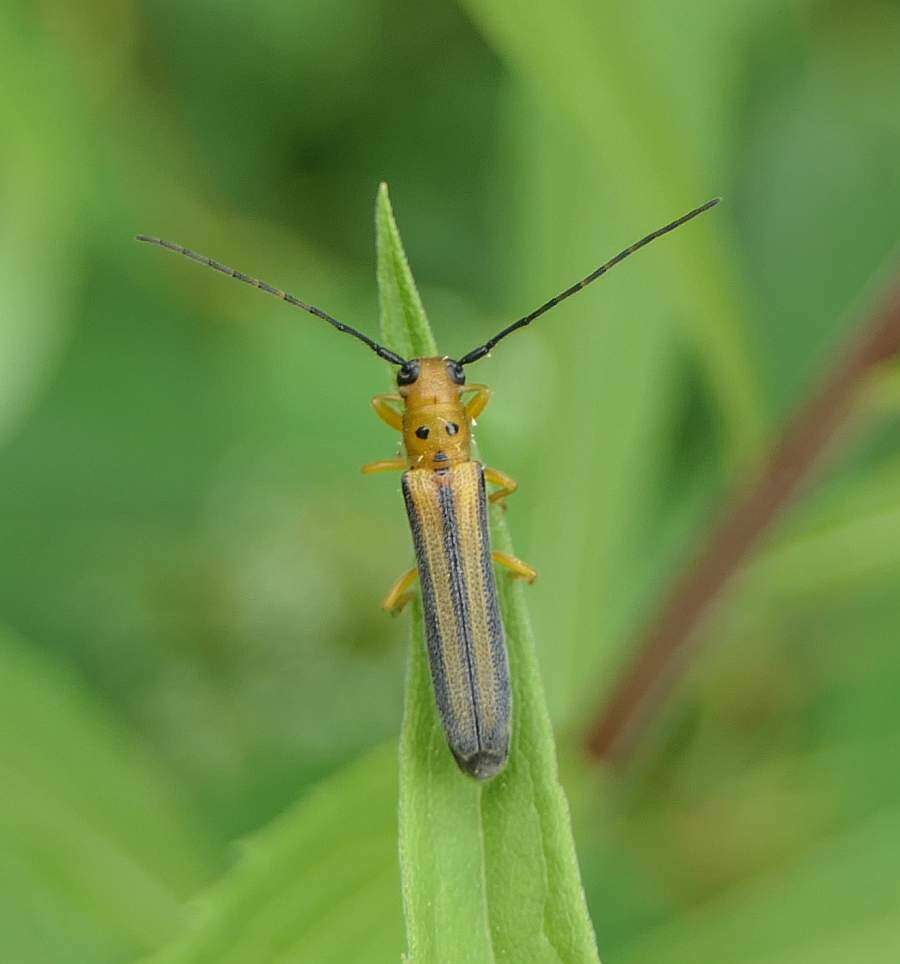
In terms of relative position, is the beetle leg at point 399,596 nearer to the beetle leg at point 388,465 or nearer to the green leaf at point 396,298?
the beetle leg at point 388,465

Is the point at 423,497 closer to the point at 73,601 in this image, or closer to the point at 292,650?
the point at 292,650

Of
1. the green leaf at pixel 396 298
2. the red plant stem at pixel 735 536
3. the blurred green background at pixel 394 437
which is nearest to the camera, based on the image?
the green leaf at pixel 396 298

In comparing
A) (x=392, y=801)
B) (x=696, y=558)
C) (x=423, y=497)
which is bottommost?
(x=392, y=801)

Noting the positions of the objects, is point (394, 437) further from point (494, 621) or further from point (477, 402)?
point (494, 621)

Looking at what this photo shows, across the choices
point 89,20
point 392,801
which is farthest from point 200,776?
point 89,20

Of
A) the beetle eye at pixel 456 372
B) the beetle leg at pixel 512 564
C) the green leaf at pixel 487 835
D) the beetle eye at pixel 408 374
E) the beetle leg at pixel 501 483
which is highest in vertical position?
the beetle eye at pixel 456 372

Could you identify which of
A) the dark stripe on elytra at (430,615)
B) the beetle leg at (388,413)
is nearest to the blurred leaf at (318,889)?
the dark stripe on elytra at (430,615)
